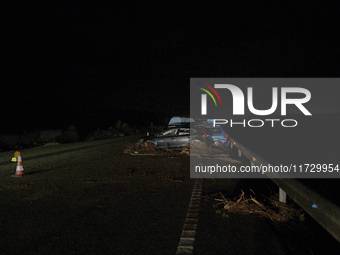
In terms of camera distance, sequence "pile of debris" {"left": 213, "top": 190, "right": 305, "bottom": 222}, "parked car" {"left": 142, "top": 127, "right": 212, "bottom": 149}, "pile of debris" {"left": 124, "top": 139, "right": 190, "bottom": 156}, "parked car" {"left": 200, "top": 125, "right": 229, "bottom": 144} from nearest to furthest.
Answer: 1. "pile of debris" {"left": 213, "top": 190, "right": 305, "bottom": 222}
2. "pile of debris" {"left": 124, "top": 139, "right": 190, "bottom": 156}
3. "parked car" {"left": 142, "top": 127, "right": 212, "bottom": 149}
4. "parked car" {"left": 200, "top": 125, "right": 229, "bottom": 144}

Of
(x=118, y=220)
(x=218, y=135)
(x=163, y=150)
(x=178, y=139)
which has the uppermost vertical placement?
(x=218, y=135)

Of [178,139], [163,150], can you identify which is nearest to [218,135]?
[178,139]

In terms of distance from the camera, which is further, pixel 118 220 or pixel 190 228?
pixel 118 220

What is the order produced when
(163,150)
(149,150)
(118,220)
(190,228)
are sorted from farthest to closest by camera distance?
(163,150) < (149,150) < (118,220) < (190,228)

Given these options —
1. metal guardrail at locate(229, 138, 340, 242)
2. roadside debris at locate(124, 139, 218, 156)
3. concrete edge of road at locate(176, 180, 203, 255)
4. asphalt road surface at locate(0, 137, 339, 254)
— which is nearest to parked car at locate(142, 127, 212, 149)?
→ roadside debris at locate(124, 139, 218, 156)

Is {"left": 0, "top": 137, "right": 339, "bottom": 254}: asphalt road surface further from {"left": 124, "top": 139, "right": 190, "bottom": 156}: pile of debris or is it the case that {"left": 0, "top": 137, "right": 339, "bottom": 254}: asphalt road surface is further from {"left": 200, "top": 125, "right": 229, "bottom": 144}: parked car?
{"left": 200, "top": 125, "right": 229, "bottom": 144}: parked car

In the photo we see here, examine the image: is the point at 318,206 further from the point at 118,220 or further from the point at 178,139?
the point at 178,139

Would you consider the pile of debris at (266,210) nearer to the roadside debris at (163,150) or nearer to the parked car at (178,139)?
the roadside debris at (163,150)

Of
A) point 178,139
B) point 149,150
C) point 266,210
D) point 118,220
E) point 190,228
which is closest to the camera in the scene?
point 190,228

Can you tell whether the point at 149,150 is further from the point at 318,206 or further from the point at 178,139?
the point at 318,206

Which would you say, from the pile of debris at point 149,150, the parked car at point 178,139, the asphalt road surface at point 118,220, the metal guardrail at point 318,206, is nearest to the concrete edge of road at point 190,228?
the asphalt road surface at point 118,220

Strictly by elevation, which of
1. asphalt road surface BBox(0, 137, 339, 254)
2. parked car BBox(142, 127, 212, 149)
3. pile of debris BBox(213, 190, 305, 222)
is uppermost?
parked car BBox(142, 127, 212, 149)

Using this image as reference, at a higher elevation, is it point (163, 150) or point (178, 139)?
point (178, 139)

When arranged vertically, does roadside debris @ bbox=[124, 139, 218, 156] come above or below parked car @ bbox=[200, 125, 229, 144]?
below
